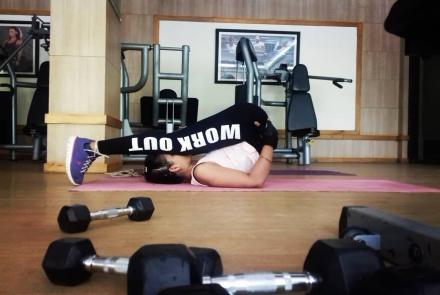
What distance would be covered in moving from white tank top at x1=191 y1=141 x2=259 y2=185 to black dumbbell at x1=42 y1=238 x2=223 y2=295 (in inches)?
61.5

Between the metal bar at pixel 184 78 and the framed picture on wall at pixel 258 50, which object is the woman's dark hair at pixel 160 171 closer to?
the metal bar at pixel 184 78

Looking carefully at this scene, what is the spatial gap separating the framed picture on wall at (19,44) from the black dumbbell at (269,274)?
5.57 metres

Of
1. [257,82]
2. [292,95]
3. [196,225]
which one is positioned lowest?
[196,225]

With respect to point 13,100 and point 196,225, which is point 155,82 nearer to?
point 13,100

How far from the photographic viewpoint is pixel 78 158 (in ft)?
7.86

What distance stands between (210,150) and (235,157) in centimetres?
13

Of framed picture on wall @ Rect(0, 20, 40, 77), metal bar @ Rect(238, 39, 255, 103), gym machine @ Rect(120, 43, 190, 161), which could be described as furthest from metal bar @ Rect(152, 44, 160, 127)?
framed picture on wall @ Rect(0, 20, 40, 77)

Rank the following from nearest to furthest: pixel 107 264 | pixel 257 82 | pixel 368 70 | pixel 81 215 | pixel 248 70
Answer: pixel 107 264
pixel 81 215
pixel 248 70
pixel 257 82
pixel 368 70

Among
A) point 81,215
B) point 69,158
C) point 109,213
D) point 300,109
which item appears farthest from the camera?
point 300,109

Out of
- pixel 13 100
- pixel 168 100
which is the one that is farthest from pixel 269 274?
pixel 13 100

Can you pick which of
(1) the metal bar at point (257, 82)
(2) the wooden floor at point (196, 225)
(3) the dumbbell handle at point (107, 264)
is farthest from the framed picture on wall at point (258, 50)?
(3) the dumbbell handle at point (107, 264)

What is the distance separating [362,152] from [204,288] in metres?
5.94

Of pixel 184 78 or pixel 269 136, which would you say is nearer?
pixel 269 136

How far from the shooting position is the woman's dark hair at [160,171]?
7.64 ft
